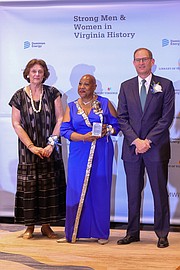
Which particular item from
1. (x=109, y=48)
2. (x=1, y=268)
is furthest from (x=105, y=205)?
(x=109, y=48)

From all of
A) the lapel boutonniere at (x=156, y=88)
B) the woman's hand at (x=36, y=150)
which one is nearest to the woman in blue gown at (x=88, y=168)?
the woman's hand at (x=36, y=150)

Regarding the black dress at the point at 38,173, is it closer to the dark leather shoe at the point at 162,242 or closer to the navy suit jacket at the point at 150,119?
the navy suit jacket at the point at 150,119

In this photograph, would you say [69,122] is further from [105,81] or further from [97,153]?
[105,81]

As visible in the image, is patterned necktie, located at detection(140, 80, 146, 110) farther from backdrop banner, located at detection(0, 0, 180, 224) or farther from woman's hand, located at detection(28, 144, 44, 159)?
woman's hand, located at detection(28, 144, 44, 159)

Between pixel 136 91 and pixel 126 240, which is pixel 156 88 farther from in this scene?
pixel 126 240

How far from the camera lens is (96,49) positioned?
5.55 m

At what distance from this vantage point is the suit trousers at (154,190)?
4.64m

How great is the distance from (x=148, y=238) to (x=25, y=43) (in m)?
2.40

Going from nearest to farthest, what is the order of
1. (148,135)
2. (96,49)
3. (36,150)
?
(148,135), (36,150), (96,49)

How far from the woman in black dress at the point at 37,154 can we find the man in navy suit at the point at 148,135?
26.5 inches

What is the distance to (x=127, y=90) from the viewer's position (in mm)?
4734

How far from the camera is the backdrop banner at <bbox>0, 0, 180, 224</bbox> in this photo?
542 cm

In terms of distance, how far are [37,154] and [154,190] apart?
111 cm

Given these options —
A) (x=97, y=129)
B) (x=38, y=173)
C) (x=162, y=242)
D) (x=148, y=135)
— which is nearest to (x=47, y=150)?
(x=38, y=173)
